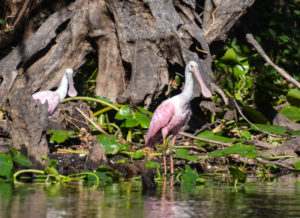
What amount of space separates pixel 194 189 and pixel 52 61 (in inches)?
168

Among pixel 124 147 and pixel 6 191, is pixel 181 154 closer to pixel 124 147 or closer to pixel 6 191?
pixel 124 147

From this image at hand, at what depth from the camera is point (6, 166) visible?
6.19m

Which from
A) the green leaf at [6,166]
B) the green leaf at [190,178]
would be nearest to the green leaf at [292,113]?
the green leaf at [190,178]

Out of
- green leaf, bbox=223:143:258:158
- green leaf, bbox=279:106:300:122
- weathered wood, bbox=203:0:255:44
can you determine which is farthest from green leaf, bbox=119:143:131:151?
green leaf, bbox=279:106:300:122

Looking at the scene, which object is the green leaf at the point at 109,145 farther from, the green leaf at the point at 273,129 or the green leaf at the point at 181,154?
the green leaf at the point at 273,129

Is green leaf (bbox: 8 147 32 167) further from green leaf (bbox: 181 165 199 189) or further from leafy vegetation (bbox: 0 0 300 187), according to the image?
green leaf (bbox: 181 165 199 189)

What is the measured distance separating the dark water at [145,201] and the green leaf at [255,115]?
3.09 meters

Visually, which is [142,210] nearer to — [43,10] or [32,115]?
[32,115]

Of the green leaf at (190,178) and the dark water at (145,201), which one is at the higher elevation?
the green leaf at (190,178)

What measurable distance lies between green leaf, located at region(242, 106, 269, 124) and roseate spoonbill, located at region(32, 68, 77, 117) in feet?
7.81

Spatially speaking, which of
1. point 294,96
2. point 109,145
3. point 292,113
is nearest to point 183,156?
point 109,145

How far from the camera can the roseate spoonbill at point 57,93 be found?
8.77m

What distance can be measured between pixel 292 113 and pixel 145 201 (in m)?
5.36

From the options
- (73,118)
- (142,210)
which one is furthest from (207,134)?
(142,210)
